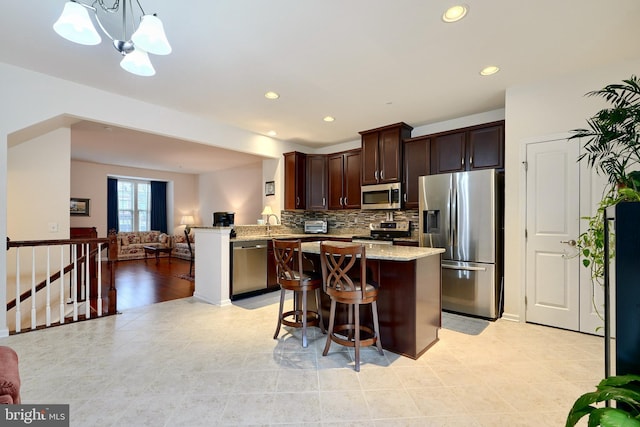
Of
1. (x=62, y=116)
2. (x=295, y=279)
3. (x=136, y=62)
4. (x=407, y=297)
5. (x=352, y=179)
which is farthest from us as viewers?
(x=352, y=179)

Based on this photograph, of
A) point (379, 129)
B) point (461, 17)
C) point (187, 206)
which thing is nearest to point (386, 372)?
point (461, 17)

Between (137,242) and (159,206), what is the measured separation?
4.84 feet

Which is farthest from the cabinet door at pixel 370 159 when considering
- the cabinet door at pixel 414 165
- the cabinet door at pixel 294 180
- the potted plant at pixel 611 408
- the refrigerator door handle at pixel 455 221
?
the potted plant at pixel 611 408

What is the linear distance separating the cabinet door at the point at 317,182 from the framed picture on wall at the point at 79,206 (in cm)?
644

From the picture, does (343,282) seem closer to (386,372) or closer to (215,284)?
(386,372)

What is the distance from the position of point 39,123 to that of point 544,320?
5624 mm

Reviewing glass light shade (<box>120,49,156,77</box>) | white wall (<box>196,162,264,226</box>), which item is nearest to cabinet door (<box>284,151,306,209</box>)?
white wall (<box>196,162,264,226</box>)

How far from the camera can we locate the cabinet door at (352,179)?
5016 millimetres

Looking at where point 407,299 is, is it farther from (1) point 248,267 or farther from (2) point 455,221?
(1) point 248,267

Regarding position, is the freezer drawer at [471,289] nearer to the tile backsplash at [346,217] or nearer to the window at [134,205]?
the tile backsplash at [346,217]

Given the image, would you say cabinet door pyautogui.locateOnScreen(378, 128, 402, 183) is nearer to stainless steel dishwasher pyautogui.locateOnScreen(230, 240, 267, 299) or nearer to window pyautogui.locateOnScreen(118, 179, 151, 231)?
stainless steel dishwasher pyautogui.locateOnScreen(230, 240, 267, 299)

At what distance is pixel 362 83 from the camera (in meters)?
3.11

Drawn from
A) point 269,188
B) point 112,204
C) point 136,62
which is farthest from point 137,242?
point 136,62

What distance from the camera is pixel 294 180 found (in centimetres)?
534
